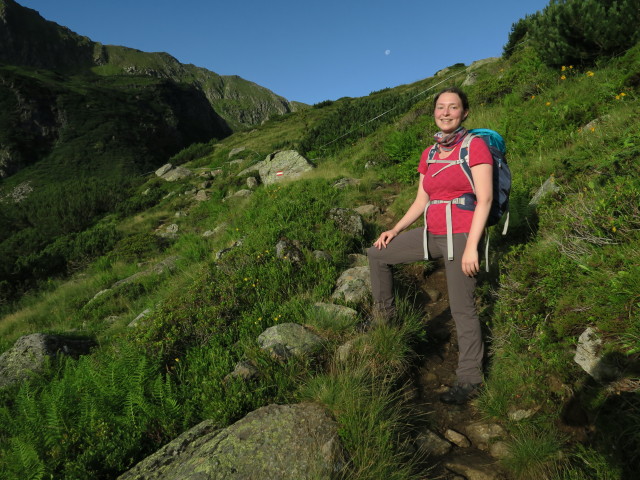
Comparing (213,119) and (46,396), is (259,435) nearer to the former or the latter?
(46,396)

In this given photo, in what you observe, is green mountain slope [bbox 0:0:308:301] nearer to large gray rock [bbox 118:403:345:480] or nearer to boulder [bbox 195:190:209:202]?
boulder [bbox 195:190:209:202]

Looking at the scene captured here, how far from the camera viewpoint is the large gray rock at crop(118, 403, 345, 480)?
6.73 feet

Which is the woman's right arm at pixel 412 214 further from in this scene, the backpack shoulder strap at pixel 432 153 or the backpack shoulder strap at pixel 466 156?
the backpack shoulder strap at pixel 466 156

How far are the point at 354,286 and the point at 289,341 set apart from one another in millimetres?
1251

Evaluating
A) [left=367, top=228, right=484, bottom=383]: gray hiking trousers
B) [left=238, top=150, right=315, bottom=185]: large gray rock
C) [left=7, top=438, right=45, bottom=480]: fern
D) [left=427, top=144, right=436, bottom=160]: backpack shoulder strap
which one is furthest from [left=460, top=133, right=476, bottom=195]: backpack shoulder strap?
[left=238, top=150, right=315, bottom=185]: large gray rock

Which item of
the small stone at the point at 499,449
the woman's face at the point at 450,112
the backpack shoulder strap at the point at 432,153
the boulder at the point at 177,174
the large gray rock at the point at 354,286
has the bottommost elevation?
the small stone at the point at 499,449

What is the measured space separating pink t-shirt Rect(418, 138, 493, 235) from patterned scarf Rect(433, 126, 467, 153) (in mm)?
66

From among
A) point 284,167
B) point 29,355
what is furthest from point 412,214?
point 284,167

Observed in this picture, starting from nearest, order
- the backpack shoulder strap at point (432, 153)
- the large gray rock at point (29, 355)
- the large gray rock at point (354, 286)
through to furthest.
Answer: the backpack shoulder strap at point (432, 153), the large gray rock at point (354, 286), the large gray rock at point (29, 355)

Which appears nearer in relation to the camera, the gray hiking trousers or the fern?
the fern

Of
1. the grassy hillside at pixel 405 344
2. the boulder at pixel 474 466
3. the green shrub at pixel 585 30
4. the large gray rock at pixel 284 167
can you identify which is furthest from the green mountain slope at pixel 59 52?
the boulder at pixel 474 466

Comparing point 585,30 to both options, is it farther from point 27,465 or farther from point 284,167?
point 27,465

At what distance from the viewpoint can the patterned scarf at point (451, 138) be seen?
2820mm

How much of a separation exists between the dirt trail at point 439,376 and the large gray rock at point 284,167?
29.8 feet
